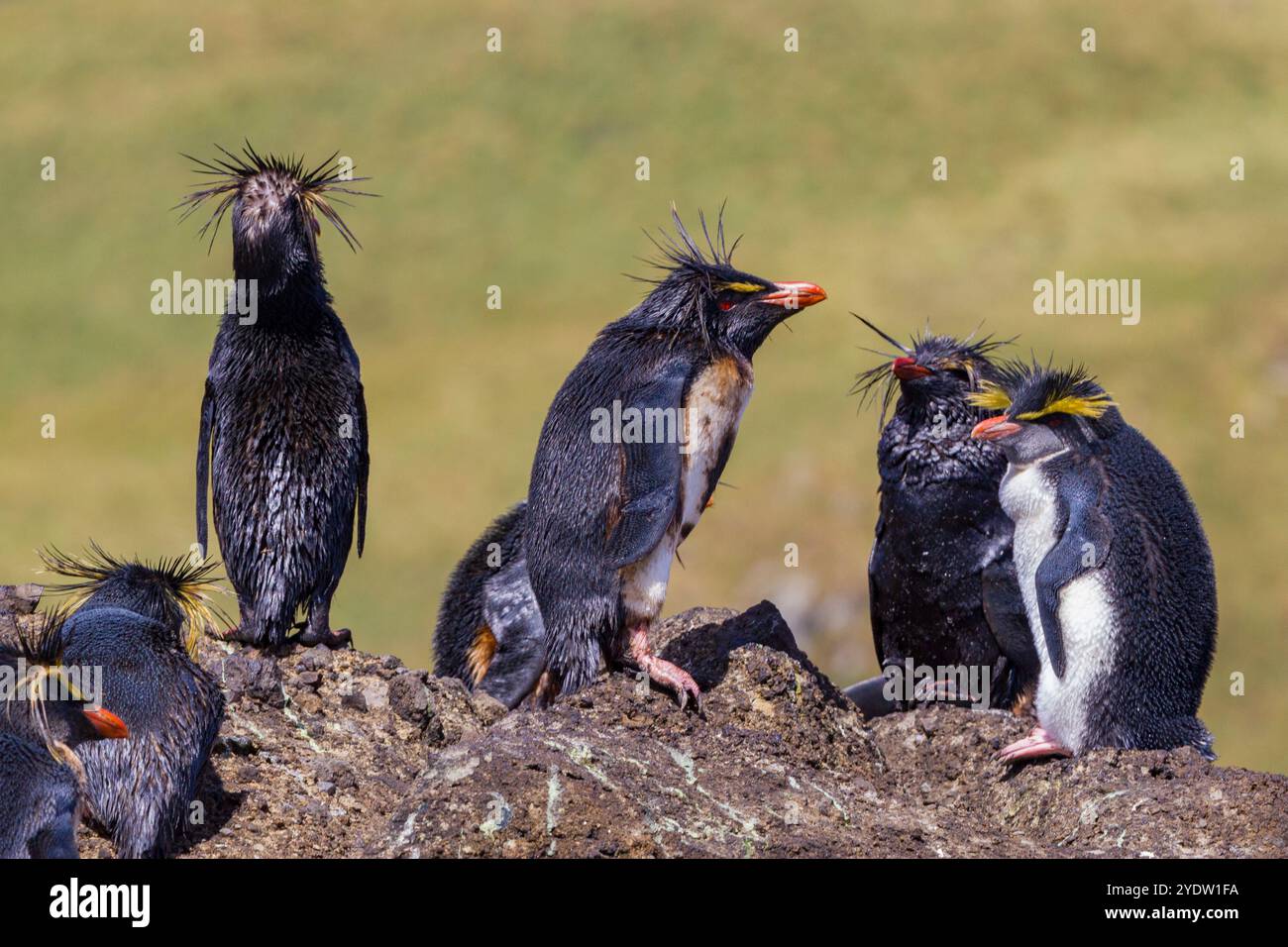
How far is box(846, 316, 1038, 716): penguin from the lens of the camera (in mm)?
7691

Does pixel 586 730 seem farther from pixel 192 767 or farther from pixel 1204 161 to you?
pixel 1204 161

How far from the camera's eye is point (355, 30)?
173ft

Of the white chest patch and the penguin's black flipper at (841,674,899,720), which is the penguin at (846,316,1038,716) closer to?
the penguin's black flipper at (841,674,899,720)

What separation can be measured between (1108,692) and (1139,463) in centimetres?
90

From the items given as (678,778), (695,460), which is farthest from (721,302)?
(678,778)

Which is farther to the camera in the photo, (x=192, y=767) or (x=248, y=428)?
(x=248, y=428)

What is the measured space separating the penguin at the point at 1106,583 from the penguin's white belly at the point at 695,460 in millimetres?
1304

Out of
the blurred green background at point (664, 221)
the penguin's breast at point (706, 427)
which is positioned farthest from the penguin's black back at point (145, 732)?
the blurred green background at point (664, 221)

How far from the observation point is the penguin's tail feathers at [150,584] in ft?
19.6

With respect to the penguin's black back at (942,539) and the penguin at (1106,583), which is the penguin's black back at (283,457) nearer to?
the penguin's black back at (942,539)

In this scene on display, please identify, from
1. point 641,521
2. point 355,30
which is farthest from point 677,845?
point 355,30

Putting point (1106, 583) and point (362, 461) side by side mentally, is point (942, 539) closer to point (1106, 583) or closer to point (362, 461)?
point (1106, 583)
